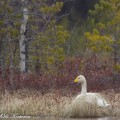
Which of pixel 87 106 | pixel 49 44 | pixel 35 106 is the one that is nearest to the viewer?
pixel 87 106

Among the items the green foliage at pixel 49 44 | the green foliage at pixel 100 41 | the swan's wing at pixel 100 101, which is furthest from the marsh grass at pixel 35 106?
the green foliage at pixel 49 44

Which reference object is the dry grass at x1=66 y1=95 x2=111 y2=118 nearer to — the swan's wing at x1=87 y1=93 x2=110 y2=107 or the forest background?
the swan's wing at x1=87 y1=93 x2=110 y2=107

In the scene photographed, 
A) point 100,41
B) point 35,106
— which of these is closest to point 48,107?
point 35,106

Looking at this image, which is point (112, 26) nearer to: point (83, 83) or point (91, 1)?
point (83, 83)

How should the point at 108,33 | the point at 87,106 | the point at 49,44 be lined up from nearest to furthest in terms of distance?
the point at 87,106 < the point at 108,33 < the point at 49,44

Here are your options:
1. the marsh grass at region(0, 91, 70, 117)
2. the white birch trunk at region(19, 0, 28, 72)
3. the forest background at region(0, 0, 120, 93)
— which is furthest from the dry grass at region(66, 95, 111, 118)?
the white birch trunk at region(19, 0, 28, 72)

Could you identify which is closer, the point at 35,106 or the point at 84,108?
the point at 84,108

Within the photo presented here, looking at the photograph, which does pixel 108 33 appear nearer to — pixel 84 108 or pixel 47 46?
pixel 47 46

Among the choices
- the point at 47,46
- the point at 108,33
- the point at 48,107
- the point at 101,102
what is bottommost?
the point at 48,107

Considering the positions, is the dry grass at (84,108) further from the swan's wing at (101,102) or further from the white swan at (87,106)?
the swan's wing at (101,102)

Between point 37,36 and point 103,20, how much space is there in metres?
5.51

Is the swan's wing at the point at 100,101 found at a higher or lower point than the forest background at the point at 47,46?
lower

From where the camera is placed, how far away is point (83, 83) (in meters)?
19.8

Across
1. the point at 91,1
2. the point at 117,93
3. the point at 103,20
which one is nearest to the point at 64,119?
the point at 117,93
